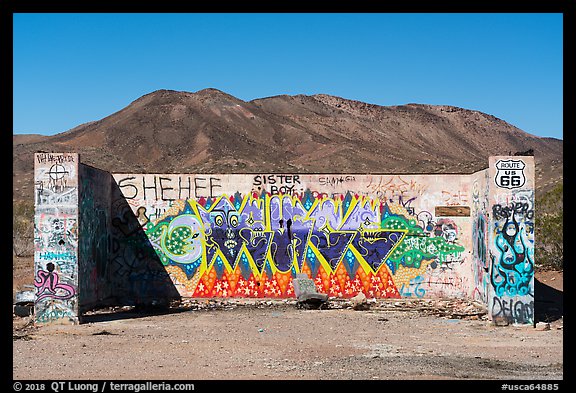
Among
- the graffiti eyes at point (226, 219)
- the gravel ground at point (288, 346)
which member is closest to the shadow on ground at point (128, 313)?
the gravel ground at point (288, 346)

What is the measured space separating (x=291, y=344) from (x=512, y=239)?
5917mm

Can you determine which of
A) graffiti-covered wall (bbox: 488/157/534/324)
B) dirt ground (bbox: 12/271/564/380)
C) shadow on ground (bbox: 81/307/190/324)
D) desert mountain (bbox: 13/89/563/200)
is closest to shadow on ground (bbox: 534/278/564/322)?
dirt ground (bbox: 12/271/564/380)

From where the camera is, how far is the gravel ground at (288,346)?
11241mm

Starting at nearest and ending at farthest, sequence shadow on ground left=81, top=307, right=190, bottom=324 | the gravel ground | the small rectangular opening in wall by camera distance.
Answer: the gravel ground < shadow on ground left=81, top=307, right=190, bottom=324 < the small rectangular opening in wall

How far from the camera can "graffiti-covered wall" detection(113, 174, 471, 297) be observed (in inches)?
822

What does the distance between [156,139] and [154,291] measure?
6251cm

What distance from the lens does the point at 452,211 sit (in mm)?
20906

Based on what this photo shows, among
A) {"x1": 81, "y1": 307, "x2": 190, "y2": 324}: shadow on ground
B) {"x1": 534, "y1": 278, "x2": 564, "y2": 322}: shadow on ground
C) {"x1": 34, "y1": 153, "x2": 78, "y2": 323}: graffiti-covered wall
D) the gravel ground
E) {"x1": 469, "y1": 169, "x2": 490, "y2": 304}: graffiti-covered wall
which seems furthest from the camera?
{"x1": 469, "y1": 169, "x2": 490, "y2": 304}: graffiti-covered wall

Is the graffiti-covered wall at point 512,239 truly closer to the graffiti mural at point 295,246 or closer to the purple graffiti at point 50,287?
the graffiti mural at point 295,246

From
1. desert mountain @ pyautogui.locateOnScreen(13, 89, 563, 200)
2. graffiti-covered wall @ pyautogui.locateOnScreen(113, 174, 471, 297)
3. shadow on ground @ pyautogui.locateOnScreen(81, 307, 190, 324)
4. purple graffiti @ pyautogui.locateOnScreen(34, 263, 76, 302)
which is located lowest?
shadow on ground @ pyautogui.locateOnScreen(81, 307, 190, 324)

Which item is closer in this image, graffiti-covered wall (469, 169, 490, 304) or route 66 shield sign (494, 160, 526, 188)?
route 66 shield sign (494, 160, 526, 188)

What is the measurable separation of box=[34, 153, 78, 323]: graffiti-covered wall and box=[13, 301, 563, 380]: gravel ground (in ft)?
1.61

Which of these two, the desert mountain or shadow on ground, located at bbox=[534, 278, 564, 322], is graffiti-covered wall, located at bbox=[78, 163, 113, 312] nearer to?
shadow on ground, located at bbox=[534, 278, 564, 322]

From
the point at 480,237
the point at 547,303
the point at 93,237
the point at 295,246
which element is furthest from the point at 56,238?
the point at 547,303
